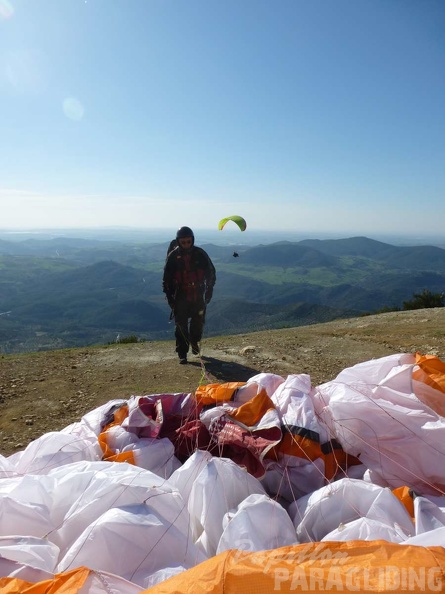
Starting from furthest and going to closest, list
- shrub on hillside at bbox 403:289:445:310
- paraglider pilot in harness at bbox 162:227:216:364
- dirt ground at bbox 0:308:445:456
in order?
shrub on hillside at bbox 403:289:445:310 → paraglider pilot in harness at bbox 162:227:216:364 → dirt ground at bbox 0:308:445:456

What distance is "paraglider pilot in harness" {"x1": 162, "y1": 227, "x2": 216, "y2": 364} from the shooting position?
650cm

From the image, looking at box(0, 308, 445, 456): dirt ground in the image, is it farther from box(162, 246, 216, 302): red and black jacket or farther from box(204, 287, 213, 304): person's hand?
box(162, 246, 216, 302): red and black jacket

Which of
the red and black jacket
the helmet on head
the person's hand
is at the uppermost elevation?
the helmet on head

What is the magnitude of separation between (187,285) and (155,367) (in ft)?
5.38

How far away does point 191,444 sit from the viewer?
2975 millimetres

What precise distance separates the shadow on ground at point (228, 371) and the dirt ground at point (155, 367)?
0.06 ft

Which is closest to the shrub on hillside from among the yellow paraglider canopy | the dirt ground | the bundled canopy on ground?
the dirt ground

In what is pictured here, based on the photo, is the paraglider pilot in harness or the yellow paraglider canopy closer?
the paraglider pilot in harness

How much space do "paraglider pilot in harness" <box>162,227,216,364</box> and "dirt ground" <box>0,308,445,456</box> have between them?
616 millimetres

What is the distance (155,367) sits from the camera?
22.2 ft

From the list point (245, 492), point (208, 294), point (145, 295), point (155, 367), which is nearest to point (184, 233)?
point (208, 294)

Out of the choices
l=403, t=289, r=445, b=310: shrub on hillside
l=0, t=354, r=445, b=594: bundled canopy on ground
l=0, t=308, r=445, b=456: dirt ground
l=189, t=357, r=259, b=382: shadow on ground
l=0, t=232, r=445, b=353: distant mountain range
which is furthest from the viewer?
l=0, t=232, r=445, b=353: distant mountain range

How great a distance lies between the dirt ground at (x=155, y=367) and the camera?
195 inches

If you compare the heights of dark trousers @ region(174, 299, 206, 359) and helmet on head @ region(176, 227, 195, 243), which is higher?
helmet on head @ region(176, 227, 195, 243)
